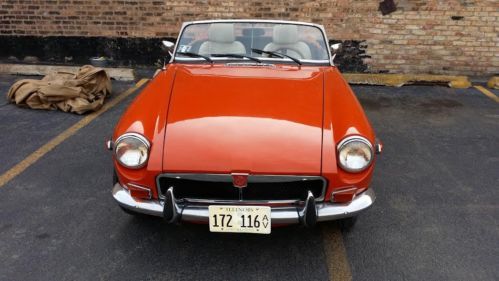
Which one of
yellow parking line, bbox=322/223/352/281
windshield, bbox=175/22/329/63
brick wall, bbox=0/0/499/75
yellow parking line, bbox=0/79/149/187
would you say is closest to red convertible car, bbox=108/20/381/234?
yellow parking line, bbox=322/223/352/281

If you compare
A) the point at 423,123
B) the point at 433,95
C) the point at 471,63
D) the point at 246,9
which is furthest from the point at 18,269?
the point at 471,63

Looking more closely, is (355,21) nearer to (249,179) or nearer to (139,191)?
(249,179)

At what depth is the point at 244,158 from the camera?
242 cm

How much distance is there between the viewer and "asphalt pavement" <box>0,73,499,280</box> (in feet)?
8.71

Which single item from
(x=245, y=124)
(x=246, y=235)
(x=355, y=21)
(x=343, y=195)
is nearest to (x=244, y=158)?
(x=245, y=124)

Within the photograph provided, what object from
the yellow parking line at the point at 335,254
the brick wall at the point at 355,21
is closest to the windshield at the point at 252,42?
the yellow parking line at the point at 335,254

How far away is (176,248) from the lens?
2861 mm

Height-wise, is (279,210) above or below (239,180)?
below

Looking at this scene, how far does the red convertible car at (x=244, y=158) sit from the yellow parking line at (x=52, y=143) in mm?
1633

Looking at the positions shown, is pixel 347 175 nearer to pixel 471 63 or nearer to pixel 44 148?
pixel 44 148

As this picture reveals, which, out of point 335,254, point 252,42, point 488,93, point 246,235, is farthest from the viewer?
point 488,93

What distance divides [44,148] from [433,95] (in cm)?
569

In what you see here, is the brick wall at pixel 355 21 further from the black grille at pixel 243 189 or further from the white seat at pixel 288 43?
the black grille at pixel 243 189

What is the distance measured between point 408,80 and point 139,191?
595 centimetres
